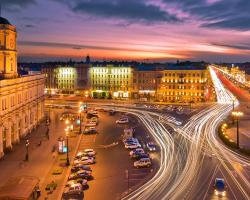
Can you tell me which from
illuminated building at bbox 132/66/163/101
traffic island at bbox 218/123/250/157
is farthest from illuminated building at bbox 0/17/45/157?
illuminated building at bbox 132/66/163/101

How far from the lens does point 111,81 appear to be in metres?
109

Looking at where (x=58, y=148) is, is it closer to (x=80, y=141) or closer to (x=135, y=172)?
(x=80, y=141)

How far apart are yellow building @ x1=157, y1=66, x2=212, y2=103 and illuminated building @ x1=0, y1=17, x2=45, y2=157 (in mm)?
47877

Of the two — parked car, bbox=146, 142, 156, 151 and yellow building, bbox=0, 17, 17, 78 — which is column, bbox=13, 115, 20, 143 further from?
parked car, bbox=146, 142, 156, 151

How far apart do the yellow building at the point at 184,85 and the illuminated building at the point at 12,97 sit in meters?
47.9

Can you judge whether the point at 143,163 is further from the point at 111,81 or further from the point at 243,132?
the point at 111,81

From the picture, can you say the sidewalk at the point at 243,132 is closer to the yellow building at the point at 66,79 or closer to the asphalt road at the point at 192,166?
the asphalt road at the point at 192,166

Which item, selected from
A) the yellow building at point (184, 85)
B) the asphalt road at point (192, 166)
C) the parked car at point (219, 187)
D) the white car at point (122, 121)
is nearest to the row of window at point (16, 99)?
the white car at point (122, 121)

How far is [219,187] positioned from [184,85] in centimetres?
6988

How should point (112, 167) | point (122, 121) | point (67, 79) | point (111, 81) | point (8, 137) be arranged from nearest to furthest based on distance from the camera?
point (112, 167)
point (8, 137)
point (122, 121)
point (111, 81)
point (67, 79)

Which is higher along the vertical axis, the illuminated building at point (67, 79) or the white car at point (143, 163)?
the illuminated building at point (67, 79)

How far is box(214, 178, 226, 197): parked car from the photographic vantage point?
→ 2881cm

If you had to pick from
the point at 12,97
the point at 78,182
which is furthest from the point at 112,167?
the point at 12,97

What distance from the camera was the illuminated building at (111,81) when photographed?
10638cm
